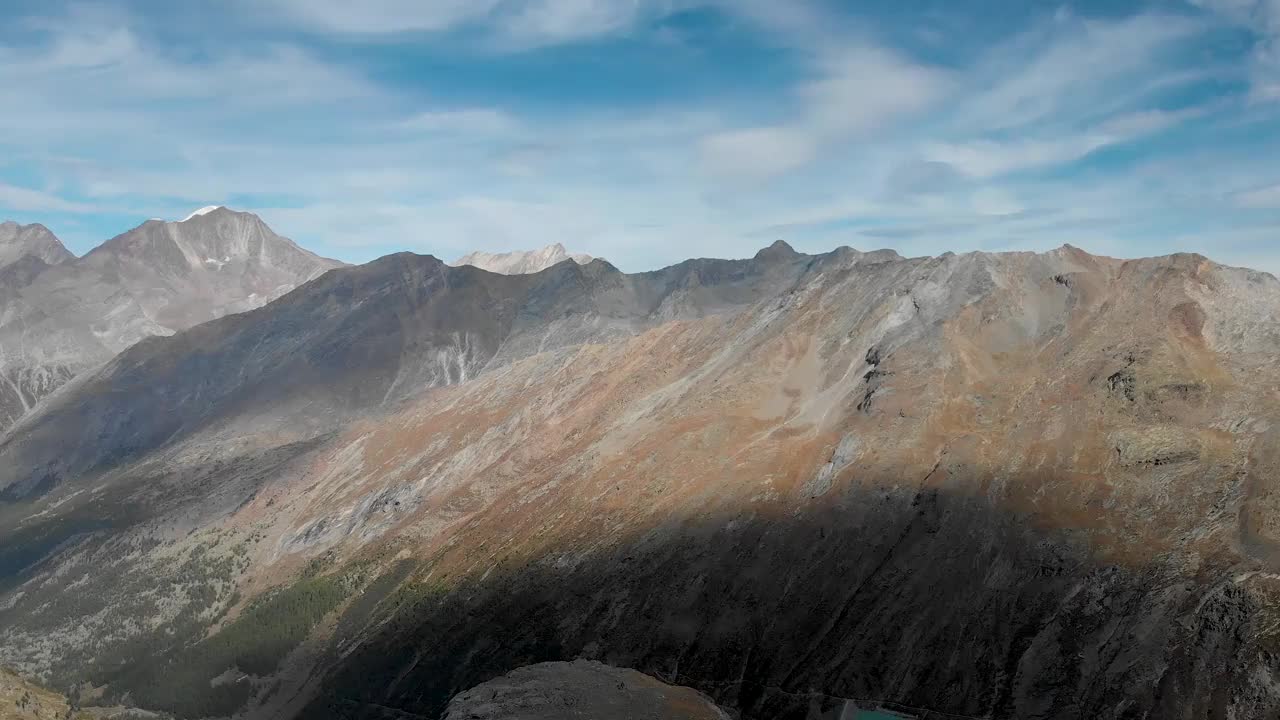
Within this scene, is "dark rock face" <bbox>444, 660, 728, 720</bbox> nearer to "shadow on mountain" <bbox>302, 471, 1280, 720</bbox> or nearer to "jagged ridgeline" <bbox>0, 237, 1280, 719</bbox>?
"jagged ridgeline" <bbox>0, 237, 1280, 719</bbox>

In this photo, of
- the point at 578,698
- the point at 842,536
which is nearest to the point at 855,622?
the point at 842,536

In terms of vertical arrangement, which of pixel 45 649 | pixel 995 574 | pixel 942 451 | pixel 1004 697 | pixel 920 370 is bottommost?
pixel 45 649

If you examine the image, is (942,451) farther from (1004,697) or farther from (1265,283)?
(1265,283)

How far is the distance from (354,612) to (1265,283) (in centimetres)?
14302

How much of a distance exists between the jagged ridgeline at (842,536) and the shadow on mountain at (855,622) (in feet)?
1.00

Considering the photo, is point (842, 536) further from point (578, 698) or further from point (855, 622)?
point (578, 698)

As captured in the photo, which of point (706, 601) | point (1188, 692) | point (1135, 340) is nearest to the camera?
point (1188, 692)

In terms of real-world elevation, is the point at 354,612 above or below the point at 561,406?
below

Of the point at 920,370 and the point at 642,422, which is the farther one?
the point at 642,422

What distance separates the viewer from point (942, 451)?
375 ft

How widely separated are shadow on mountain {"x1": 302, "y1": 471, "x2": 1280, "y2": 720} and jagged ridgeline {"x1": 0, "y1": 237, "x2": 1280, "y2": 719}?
0.30 m

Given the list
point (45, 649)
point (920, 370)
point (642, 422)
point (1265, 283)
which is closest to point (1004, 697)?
point (920, 370)

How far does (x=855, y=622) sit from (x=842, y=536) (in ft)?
43.8

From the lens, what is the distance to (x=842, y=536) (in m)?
108
